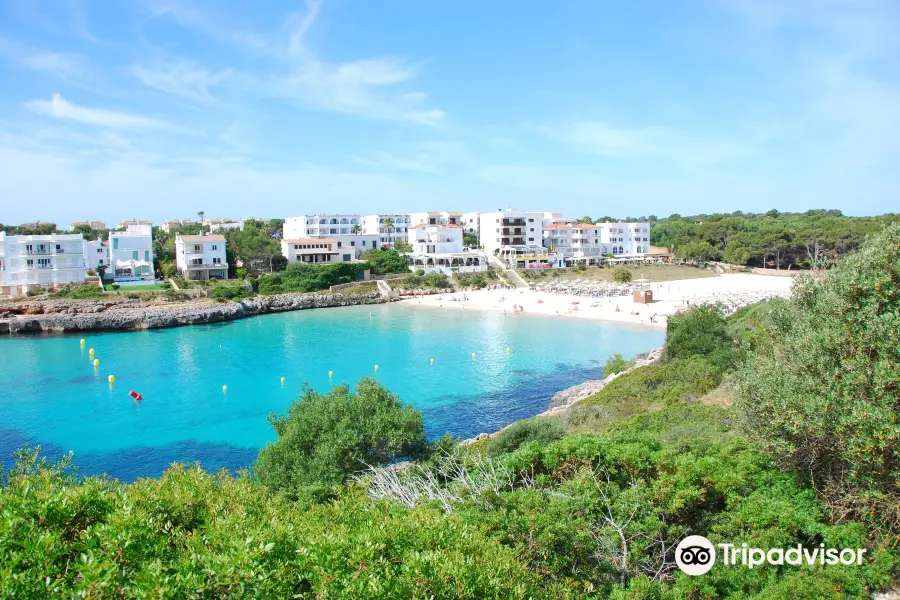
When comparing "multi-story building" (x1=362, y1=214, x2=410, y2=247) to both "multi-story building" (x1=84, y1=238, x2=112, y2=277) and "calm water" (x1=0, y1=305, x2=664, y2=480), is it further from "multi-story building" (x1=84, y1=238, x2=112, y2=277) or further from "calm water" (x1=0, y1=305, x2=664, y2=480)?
"multi-story building" (x1=84, y1=238, x2=112, y2=277)

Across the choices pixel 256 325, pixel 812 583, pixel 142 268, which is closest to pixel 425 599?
pixel 812 583

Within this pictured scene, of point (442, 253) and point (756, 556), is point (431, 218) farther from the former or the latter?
point (756, 556)

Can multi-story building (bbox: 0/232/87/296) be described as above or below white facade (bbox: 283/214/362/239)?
below

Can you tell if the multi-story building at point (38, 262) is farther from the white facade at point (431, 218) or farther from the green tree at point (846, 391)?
the green tree at point (846, 391)

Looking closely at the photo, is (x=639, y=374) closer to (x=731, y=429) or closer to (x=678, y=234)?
(x=731, y=429)

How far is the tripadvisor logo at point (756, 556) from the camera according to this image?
7.47 m

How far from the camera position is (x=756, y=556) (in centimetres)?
764

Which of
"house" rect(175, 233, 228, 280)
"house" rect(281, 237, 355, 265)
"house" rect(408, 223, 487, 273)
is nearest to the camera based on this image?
"house" rect(175, 233, 228, 280)

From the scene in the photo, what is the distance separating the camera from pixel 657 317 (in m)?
49.3

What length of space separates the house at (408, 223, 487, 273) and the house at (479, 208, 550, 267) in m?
5.60

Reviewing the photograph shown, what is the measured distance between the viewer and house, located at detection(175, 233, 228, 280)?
6088cm

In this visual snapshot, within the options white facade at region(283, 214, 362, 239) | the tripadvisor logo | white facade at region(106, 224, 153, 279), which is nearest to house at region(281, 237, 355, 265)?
white facade at region(283, 214, 362, 239)

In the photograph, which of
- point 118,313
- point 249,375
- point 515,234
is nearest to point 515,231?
point 515,234

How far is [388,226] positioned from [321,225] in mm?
10016
